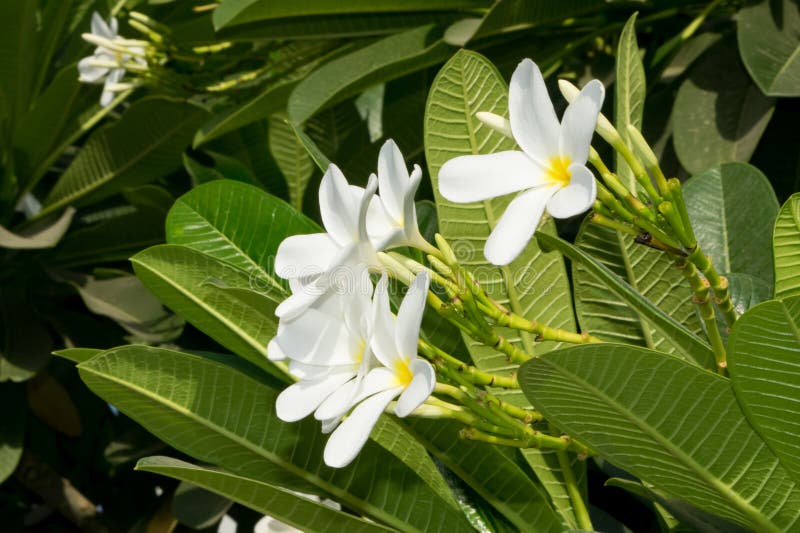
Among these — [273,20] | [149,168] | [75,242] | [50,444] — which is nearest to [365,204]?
[273,20]

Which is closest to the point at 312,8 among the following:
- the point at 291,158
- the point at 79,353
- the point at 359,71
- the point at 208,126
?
the point at 359,71

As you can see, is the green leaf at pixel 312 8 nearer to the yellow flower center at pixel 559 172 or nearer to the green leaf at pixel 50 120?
the green leaf at pixel 50 120

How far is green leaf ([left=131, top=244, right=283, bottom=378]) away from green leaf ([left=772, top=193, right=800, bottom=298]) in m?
0.43

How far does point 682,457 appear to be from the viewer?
0.72 m

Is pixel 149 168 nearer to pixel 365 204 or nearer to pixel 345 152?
pixel 345 152

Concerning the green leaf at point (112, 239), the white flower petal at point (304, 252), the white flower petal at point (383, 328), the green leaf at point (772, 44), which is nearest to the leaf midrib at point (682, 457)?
the white flower petal at point (383, 328)

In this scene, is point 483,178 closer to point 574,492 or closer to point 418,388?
point 418,388

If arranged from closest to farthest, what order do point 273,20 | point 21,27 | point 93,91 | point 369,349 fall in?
point 369,349 → point 273,20 → point 21,27 → point 93,91

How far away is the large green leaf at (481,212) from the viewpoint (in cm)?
98

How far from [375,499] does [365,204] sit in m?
0.33

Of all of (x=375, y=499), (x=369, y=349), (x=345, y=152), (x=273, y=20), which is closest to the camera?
(x=369, y=349)

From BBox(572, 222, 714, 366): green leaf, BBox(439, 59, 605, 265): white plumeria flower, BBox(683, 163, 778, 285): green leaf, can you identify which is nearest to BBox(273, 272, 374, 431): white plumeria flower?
BBox(439, 59, 605, 265): white plumeria flower

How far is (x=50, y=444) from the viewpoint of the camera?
86.9 inches

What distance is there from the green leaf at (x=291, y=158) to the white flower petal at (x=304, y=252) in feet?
3.10
